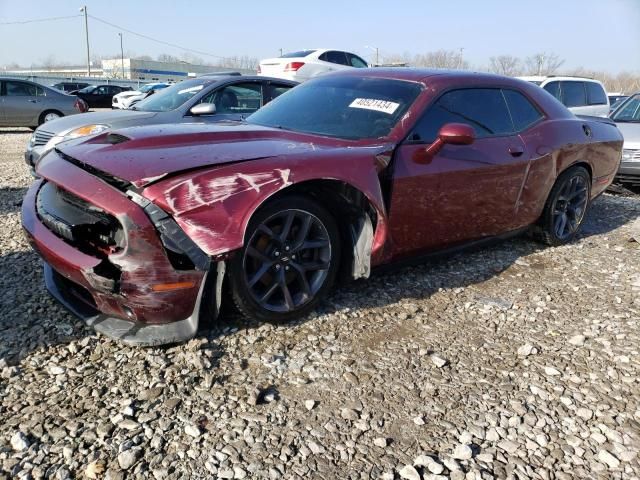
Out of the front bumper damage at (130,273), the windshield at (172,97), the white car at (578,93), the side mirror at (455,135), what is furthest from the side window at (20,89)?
the side mirror at (455,135)

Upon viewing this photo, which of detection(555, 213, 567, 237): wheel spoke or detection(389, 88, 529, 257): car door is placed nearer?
detection(389, 88, 529, 257): car door

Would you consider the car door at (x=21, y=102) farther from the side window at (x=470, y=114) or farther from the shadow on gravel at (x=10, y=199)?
the side window at (x=470, y=114)

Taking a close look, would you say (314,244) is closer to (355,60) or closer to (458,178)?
(458,178)

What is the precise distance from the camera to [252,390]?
7.82 feet

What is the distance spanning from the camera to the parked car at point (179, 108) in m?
6.02

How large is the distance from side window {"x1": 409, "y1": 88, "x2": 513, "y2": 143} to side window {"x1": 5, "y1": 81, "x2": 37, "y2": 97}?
1292 centimetres

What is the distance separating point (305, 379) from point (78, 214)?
56.3 inches

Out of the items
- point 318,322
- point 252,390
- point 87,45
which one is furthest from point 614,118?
point 87,45

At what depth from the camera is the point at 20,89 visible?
Result: 519 inches

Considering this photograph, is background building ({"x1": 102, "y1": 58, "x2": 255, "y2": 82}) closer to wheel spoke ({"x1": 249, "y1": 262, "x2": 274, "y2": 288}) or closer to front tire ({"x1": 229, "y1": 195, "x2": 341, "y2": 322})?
front tire ({"x1": 229, "y1": 195, "x2": 341, "y2": 322})

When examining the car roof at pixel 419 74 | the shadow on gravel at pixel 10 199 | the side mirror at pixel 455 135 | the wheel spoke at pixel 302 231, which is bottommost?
the shadow on gravel at pixel 10 199

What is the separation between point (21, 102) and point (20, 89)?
35 centimetres

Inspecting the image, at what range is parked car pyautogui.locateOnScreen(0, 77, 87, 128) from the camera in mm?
13008

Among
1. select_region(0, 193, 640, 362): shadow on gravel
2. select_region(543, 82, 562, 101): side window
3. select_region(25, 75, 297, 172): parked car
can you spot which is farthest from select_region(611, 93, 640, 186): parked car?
select_region(25, 75, 297, 172): parked car
